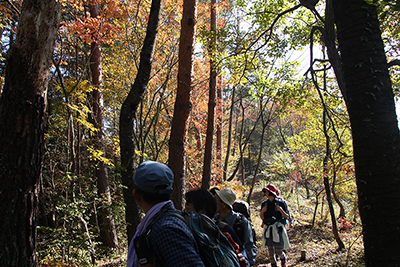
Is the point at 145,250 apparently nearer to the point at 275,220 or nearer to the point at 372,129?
the point at 372,129

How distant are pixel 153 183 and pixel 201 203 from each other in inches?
42.0

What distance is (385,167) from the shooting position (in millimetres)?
2443

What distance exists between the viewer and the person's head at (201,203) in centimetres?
249

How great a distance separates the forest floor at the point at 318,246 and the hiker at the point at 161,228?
2843mm

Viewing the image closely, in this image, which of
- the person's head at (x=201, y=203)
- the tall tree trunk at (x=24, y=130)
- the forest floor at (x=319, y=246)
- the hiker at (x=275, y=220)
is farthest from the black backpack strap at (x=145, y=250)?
the hiker at (x=275, y=220)

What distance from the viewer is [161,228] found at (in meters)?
1.35

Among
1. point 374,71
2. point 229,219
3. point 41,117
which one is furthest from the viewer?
point 229,219

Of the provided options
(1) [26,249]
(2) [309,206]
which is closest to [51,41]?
(1) [26,249]

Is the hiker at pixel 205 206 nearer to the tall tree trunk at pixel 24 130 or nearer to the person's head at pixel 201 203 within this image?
the person's head at pixel 201 203

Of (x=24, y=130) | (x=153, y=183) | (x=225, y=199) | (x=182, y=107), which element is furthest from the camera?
(x=182, y=107)

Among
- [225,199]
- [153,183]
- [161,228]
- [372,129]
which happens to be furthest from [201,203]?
[372,129]

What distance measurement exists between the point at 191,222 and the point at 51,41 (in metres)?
2.76

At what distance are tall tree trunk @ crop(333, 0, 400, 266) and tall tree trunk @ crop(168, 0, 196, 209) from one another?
13.4 feet

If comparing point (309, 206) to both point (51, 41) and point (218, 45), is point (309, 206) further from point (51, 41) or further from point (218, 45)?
point (51, 41)
